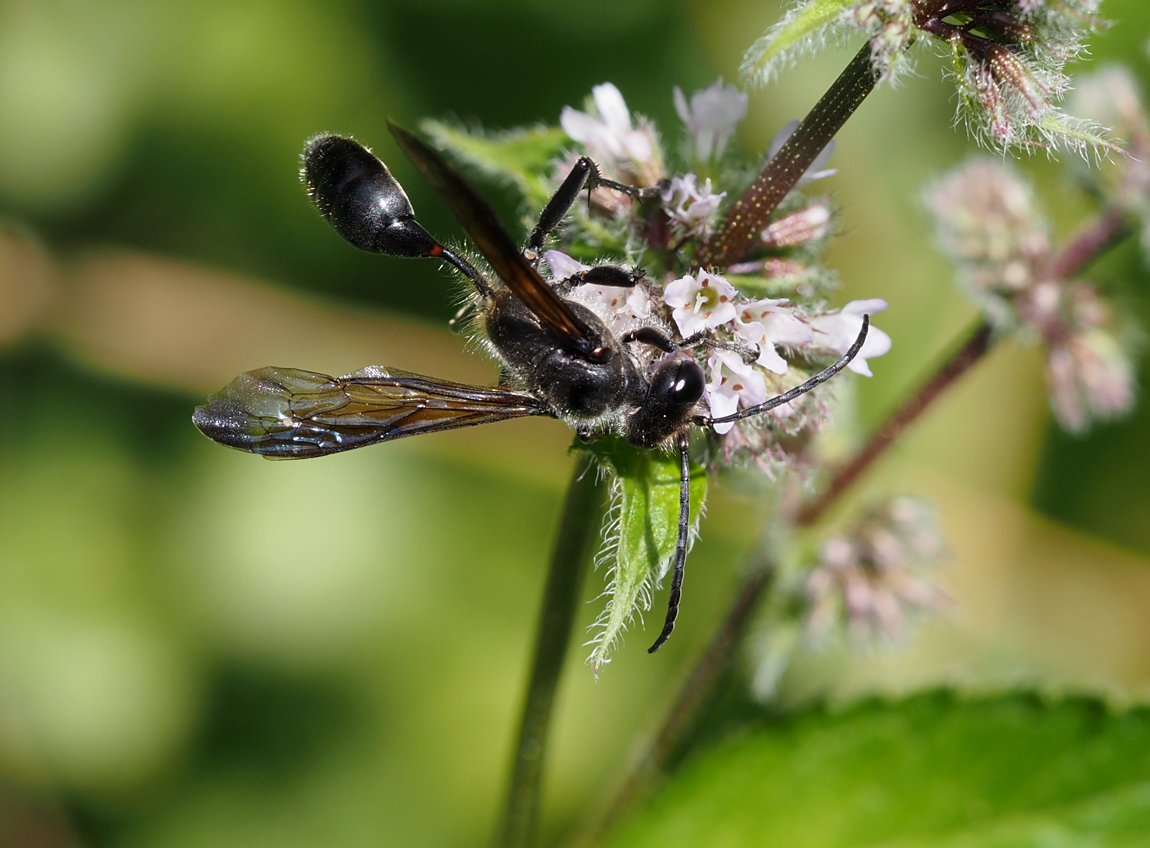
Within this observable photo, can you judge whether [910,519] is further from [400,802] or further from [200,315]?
[200,315]

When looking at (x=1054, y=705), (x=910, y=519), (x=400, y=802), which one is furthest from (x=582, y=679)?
(x=1054, y=705)

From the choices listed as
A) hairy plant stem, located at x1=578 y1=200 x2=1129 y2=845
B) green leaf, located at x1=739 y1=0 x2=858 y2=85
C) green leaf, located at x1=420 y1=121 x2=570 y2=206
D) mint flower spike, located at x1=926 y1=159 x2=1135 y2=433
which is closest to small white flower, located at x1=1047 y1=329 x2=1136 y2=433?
mint flower spike, located at x1=926 y1=159 x2=1135 y2=433

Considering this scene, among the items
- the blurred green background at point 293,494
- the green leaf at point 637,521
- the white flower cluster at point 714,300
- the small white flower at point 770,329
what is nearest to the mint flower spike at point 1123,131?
the blurred green background at point 293,494

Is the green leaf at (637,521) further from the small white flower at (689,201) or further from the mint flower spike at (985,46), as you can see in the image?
the mint flower spike at (985,46)

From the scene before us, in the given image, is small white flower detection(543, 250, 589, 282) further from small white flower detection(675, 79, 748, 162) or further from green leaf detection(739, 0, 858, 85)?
green leaf detection(739, 0, 858, 85)

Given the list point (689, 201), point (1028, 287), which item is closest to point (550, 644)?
point (689, 201)

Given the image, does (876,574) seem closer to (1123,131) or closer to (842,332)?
(842,332)
